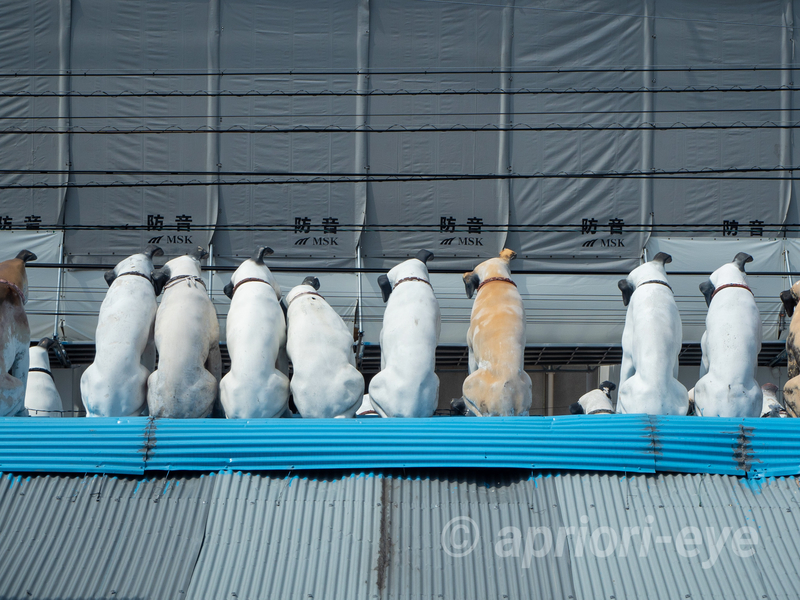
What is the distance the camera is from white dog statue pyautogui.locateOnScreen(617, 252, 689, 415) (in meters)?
5.44

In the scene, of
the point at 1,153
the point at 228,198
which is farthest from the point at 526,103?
the point at 1,153

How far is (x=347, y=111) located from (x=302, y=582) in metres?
10.6

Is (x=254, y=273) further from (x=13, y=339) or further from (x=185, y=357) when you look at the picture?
(x=13, y=339)

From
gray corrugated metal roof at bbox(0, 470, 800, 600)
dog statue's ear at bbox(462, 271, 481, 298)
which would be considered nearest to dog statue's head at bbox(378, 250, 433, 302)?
dog statue's ear at bbox(462, 271, 481, 298)

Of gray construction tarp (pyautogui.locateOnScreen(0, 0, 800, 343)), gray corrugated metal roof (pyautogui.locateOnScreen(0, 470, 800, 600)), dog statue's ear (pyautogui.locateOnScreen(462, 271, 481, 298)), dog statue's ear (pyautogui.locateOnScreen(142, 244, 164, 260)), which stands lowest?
gray corrugated metal roof (pyautogui.locateOnScreen(0, 470, 800, 600))

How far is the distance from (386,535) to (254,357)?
1.66 metres

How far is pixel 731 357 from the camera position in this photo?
5531mm

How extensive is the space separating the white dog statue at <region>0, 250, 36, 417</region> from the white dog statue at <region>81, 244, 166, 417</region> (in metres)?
0.50

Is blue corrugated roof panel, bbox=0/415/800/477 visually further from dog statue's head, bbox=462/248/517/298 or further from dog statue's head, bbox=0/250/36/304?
dog statue's head, bbox=462/248/517/298

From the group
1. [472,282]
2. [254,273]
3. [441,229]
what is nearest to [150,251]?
[254,273]

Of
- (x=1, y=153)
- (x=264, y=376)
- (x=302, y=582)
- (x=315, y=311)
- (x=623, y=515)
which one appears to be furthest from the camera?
(x=1, y=153)

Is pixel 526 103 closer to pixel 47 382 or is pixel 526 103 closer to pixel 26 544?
pixel 47 382

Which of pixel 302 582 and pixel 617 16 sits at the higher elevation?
pixel 617 16

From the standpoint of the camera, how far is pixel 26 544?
419 cm
